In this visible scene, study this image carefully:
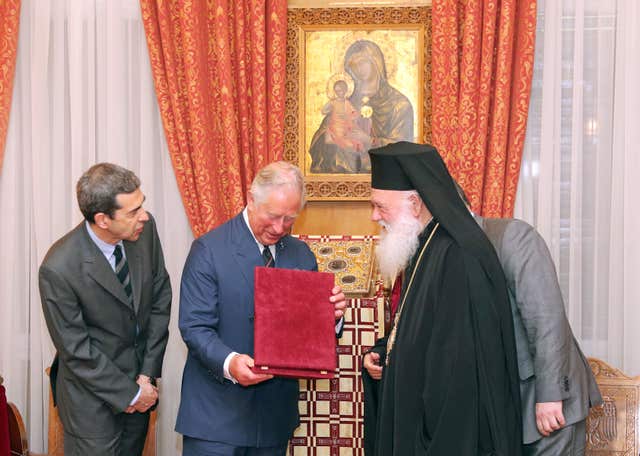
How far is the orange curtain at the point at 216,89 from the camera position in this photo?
5492mm

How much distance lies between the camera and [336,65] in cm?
561

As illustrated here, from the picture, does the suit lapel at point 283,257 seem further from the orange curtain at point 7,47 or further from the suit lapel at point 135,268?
the orange curtain at point 7,47

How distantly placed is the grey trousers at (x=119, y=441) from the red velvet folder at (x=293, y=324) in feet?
3.28

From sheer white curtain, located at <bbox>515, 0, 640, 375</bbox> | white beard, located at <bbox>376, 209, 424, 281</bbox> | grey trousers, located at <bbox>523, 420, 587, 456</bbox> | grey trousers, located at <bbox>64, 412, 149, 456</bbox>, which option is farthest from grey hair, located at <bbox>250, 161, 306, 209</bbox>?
sheer white curtain, located at <bbox>515, 0, 640, 375</bbox>

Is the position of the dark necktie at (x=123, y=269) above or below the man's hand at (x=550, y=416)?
above

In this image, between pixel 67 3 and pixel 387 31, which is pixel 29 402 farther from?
pixel 387 31

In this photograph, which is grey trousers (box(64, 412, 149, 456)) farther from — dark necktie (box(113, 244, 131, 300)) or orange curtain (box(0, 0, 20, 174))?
Result: orange curtain (box(0, 0, 20, 174))

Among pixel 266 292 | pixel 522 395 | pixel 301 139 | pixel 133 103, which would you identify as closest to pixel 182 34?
pixel 133 103

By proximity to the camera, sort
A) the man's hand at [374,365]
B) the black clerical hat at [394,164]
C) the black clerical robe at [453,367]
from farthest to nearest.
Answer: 1. the man's hand at [374,365]
2. the black clerical hat at [394,164]
3. the black clerical robe at [453,367]

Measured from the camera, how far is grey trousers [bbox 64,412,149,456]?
385 cm

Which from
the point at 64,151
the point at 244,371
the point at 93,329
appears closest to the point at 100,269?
the point at 93,329

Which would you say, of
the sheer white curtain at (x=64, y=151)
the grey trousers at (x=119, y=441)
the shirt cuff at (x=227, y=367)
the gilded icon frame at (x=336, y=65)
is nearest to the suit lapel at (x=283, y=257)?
the shirt cuff at (x=227, y=367)

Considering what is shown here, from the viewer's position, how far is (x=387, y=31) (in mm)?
5570

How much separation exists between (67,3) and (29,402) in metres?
2.81
